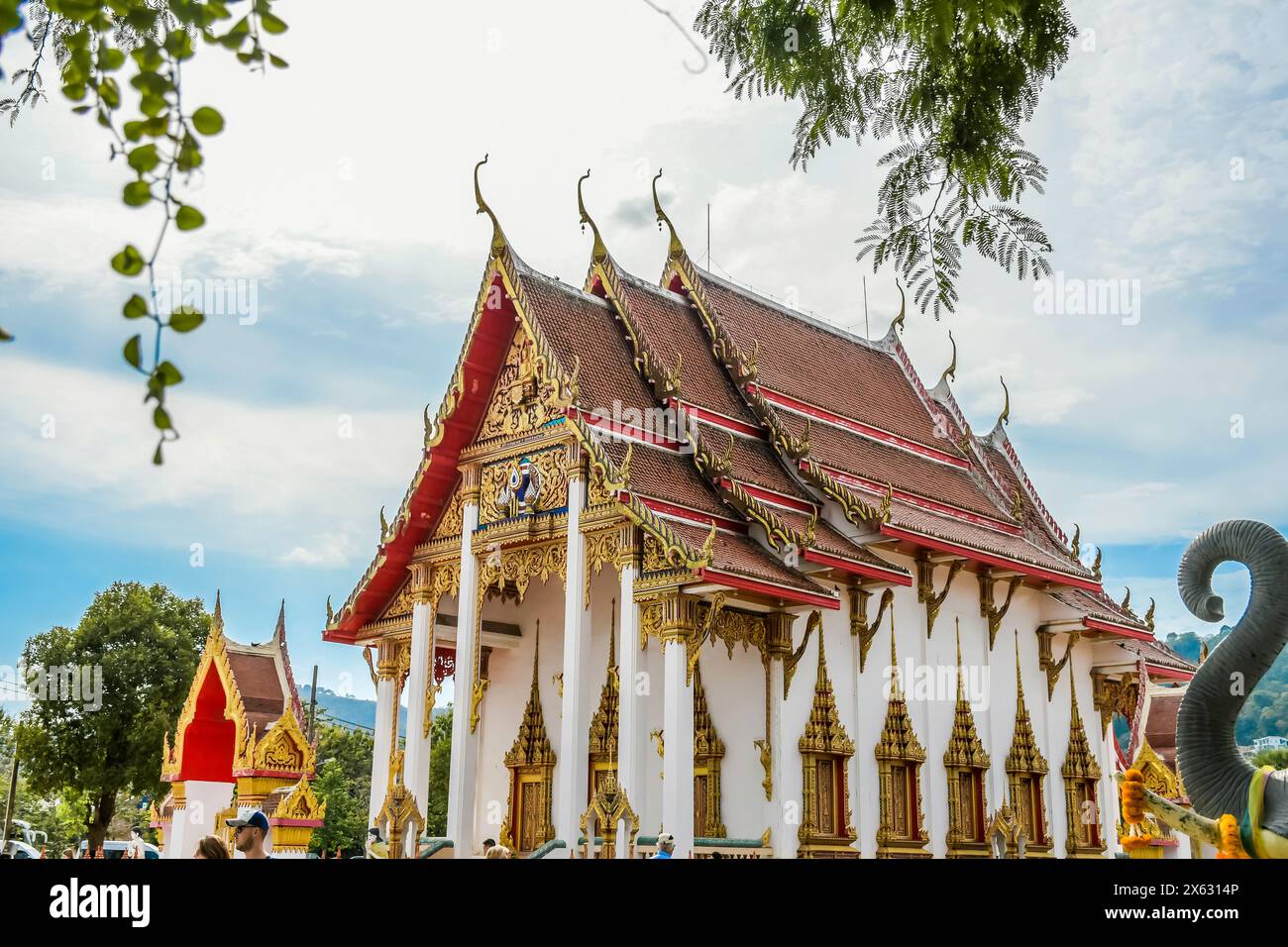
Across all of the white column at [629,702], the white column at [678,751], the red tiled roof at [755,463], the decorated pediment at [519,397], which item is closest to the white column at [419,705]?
the decorated pediment at [519,397]

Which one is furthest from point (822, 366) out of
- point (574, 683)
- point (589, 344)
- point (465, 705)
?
point (465, 705)

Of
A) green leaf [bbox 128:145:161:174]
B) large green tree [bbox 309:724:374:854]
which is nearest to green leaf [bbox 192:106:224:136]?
green leaf [bbox 128:145:161:174]

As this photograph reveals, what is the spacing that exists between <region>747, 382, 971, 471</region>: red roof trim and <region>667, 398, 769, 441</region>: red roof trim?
616 millimetres

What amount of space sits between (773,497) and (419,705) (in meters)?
4.79

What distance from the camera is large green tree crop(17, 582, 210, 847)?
31.0m

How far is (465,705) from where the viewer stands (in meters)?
14.9

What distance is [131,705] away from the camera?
31625 mm

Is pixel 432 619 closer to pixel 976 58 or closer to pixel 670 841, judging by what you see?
pixel 670 841

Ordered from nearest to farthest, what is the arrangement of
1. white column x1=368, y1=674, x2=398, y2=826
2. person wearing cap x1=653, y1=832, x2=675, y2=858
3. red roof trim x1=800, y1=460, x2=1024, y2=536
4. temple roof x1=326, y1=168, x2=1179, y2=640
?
person wearing cap x1=653, y1=832, x2=675, y2=858 < temple roof x1=326, y1=168, x2=1179, y2=640 < white column x1=368, y1=674, x2=398, y2=826 < red roof trim x1=800, y1=460, x2=1024, y2=536

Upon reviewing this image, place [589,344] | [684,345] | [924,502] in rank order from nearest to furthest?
[589,344], [684,345], [924,502]

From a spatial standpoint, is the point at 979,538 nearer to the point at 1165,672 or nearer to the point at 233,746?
the point at 1165,672

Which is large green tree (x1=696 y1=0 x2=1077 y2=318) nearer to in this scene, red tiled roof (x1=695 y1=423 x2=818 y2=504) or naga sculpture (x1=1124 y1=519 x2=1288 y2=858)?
naga sculpture (x1=1124 y1=519 x2=1288 y2=858)
